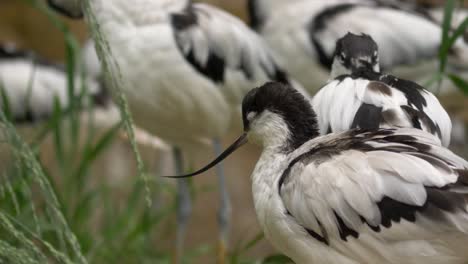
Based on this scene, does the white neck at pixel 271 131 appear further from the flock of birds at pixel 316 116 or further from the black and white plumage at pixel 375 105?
the black and white plumage at pixel 375 105

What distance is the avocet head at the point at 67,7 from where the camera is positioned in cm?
288

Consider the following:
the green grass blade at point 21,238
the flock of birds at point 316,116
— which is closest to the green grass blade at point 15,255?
the green grass blade at point 21,238

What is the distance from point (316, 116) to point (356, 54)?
0.86ft

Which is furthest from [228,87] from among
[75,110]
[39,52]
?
[39,52]

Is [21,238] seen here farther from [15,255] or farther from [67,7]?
[67,7]

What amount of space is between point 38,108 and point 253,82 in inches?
66.8

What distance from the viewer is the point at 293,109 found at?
200 centimetres

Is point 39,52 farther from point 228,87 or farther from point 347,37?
point 347,37

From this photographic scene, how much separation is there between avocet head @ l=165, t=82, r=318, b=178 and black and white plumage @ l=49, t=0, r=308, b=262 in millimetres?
904

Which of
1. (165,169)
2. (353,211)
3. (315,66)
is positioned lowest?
(165,169)

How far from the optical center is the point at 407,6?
12.7ft

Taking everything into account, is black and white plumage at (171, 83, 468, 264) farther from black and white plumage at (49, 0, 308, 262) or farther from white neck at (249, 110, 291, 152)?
black and white plumage at (49, 0, 308, 262)

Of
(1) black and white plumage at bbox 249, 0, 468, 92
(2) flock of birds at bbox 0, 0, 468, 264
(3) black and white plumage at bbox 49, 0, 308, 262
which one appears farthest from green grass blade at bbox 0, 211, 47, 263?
(1) black and white plumage at bbox 249, 0, 468, 92

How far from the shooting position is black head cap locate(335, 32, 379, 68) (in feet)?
7.30
